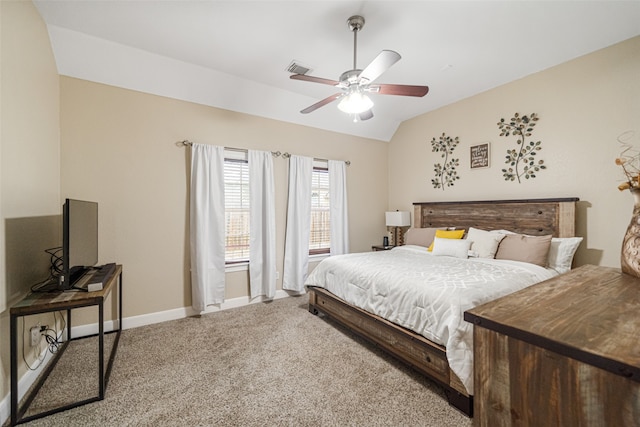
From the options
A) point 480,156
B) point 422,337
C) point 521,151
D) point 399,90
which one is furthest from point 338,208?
point 422,337

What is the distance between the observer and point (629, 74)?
8.70 feet

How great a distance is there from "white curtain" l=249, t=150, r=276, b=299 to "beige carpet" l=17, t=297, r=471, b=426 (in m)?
0.86

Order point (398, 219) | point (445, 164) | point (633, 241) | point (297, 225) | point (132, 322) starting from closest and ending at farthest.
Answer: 1. point (633, 241)
2. point (132, 322)
3. point (297, 225)
4. point (445, 164)
5. point (398, 219)

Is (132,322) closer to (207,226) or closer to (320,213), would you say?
(207,226)

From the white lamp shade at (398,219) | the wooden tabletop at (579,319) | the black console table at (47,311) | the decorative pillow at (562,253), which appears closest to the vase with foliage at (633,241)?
the wooden tabletop at (579,319)

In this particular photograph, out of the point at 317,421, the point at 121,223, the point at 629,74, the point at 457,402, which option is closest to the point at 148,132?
the point at 121,223

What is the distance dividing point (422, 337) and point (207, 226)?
263 cm

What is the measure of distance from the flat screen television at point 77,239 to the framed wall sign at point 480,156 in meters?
4.48

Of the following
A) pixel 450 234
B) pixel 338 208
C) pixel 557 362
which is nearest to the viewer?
pixel 557 362

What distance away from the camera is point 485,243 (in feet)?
10.5

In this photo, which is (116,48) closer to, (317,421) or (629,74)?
(317,421)

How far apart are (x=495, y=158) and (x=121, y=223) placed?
4666 millimetres

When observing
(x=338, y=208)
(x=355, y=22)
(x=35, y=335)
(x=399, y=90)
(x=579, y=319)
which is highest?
(x=355, y=22)

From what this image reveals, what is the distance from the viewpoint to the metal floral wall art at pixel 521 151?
3.32m
